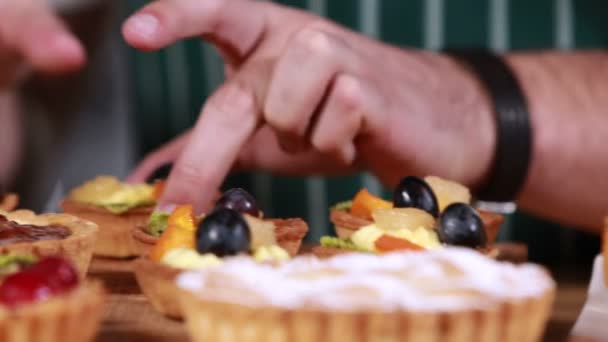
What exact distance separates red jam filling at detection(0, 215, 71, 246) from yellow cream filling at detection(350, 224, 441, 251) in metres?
0.54

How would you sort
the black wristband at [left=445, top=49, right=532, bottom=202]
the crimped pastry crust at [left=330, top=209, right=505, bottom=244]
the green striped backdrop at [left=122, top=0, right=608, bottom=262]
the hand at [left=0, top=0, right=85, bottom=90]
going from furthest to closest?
the green striped backdrop at [left=122, top=0, right=608, bottom=262]
the black wristband at [left=445, top=49, right=532, bottom=202]
the crimped pastry crust at [left=330, top=209, right=505, bottom=244]
the hand at [left=0, top=0, right=85, bottom=90]

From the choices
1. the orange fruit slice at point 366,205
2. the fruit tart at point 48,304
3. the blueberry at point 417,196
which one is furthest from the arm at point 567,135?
the fruit tart at point 48,304

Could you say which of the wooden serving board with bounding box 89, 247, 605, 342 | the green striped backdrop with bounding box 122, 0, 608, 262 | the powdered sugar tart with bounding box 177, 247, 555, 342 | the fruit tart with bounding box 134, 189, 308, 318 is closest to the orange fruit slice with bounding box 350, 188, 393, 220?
the fruit tart with bounding box 134, 189, 308, 318

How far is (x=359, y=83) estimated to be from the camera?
2.62m

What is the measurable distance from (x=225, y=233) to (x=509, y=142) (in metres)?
1.59

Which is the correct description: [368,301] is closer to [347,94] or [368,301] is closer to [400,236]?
[400,236]

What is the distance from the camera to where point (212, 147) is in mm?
2467

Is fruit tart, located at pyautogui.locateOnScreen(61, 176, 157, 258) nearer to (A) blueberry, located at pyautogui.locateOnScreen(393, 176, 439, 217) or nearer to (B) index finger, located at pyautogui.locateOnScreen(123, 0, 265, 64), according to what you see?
(B) index finger, located at pyautogui.locateOnScreen(123, 0, 265, 64)

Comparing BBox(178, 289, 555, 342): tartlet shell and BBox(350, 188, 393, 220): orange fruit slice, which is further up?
BBox(178, 289, 555, 342): tartlet shell

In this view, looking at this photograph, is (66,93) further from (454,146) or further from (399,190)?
(399,190)

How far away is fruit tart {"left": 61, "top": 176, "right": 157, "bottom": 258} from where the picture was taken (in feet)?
7.61

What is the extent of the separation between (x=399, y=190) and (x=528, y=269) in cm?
49

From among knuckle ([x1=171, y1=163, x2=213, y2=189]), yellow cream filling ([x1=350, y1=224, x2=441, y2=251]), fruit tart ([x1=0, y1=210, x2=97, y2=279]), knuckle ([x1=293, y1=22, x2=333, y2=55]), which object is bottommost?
knuckle ([x1=171, y1=163, x2=213, y2=189])

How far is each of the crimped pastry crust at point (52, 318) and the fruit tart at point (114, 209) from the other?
959mm
